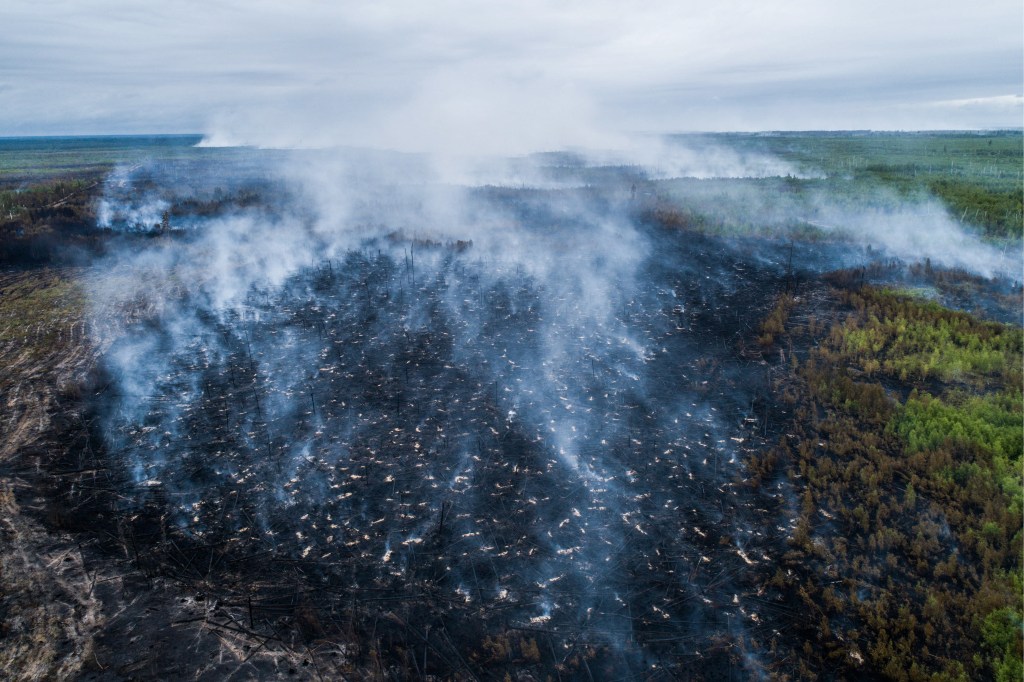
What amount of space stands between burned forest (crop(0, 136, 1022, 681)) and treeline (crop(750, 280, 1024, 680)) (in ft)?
0.22

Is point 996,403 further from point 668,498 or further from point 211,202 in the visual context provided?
point 211,202

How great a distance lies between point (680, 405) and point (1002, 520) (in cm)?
725

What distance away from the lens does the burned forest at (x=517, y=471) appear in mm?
9508

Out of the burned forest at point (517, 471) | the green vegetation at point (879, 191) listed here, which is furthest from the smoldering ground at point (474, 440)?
the green vegetation at point (879, 191)

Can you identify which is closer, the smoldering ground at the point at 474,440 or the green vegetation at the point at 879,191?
the smoldering ground at the point at 474,440

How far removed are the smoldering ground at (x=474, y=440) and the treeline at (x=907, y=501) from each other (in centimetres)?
82

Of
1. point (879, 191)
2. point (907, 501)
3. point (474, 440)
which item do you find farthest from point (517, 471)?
point (879, 191)

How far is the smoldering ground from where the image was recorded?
10.4 m

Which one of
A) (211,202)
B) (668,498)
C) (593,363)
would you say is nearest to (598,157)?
(211,202)

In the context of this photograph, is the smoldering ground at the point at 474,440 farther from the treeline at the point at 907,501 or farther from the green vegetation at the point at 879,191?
the green vegetation at the point at 879,191

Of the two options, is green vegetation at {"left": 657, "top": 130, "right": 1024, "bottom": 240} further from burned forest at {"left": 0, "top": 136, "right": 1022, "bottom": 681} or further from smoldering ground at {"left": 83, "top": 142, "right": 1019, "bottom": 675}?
smoldering ground at {"left": 83, "top": 142, "right": 1019, "bottom": 675}

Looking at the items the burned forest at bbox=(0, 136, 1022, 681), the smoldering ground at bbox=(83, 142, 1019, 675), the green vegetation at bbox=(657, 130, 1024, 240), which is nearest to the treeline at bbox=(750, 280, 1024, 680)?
the burned forest at bbox=(0, 136, 1022, 681)

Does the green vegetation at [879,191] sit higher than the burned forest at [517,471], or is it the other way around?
the green vegetation at [879,191]

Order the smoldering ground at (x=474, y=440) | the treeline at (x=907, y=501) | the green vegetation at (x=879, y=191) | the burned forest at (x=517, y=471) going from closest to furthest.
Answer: the treeline at (x=907, y=501)
the burned forest at (x=517, y=471)
the smoldering ground at (x=474, y=440)
the green vegetation at (x=879, y=191)
